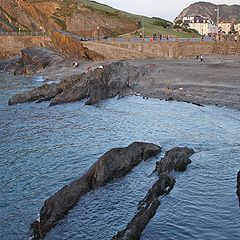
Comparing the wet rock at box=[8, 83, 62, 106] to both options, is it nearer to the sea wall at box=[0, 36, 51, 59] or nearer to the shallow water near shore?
the shallow water near shore

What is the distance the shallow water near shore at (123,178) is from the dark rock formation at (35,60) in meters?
33.9

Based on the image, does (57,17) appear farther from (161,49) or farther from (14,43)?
(161,49)

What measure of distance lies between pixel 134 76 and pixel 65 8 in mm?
65188

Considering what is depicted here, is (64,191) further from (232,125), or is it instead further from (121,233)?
(232,125)

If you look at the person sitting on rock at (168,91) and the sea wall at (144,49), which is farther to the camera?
the sea wall at (144,49)

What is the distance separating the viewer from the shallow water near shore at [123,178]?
12.4m

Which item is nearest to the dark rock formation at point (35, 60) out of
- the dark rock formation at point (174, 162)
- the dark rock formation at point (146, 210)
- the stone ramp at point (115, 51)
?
the stone ramp at point (115, 51)

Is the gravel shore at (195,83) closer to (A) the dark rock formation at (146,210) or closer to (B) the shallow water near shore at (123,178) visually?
(B) the shallow water near shore at (123,178)

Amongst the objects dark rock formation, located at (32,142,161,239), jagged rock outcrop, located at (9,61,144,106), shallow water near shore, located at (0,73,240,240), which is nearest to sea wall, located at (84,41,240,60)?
jagged rock outcrop, located at (9,61,144,106)

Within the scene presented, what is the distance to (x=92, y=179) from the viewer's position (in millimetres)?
15328

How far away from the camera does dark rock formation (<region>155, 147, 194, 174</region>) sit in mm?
16484

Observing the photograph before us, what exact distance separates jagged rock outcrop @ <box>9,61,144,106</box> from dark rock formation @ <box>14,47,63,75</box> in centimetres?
2675

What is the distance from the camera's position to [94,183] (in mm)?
15211

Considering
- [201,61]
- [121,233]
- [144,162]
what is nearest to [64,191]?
[121,233]
